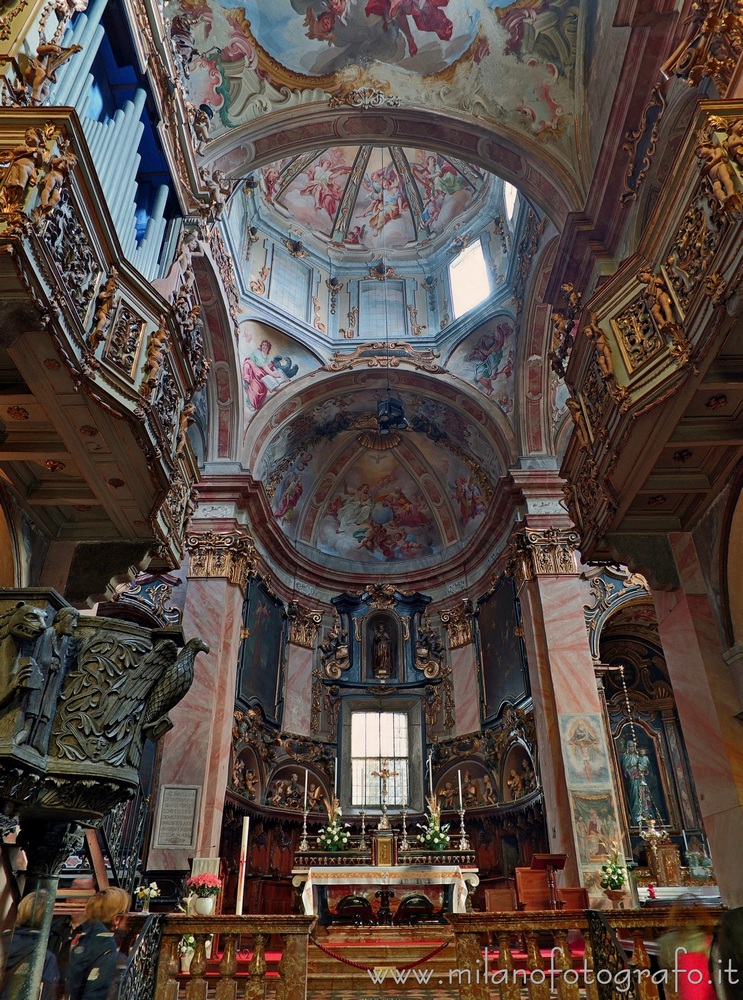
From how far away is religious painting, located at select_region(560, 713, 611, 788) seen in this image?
39.8 feet

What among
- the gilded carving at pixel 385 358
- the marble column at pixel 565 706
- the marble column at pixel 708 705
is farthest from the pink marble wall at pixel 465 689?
the marble column at pixel 708 705

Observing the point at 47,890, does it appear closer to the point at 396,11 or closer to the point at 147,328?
the point at 147,328

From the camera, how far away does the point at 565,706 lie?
41.9ft

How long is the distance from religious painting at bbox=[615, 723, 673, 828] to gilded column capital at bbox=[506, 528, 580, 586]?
21.0 ft

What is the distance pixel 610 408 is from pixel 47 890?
613 centimetres

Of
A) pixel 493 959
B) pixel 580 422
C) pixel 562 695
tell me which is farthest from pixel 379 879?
pixel 580 422

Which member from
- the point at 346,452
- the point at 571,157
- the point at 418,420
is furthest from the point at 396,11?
the point at 346,452

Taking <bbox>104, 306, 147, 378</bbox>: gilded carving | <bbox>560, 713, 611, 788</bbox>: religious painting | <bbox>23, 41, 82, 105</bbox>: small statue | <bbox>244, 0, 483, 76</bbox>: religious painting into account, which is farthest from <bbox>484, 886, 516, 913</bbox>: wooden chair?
<bbox>244, 0, 483, 76</bbox>: religious painting

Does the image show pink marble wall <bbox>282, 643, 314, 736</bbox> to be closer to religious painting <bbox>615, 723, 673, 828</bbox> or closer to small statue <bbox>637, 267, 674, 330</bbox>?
religious painting <bbox>615, 723, 673, 828</bbox>

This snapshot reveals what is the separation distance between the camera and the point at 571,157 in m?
10.4

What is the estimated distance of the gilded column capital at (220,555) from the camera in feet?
48.3

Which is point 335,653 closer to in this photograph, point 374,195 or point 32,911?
point 374,195

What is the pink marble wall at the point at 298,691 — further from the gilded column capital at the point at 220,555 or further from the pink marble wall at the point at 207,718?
the gilded column capital at the point at 220,555

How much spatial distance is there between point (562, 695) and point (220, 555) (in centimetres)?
748
